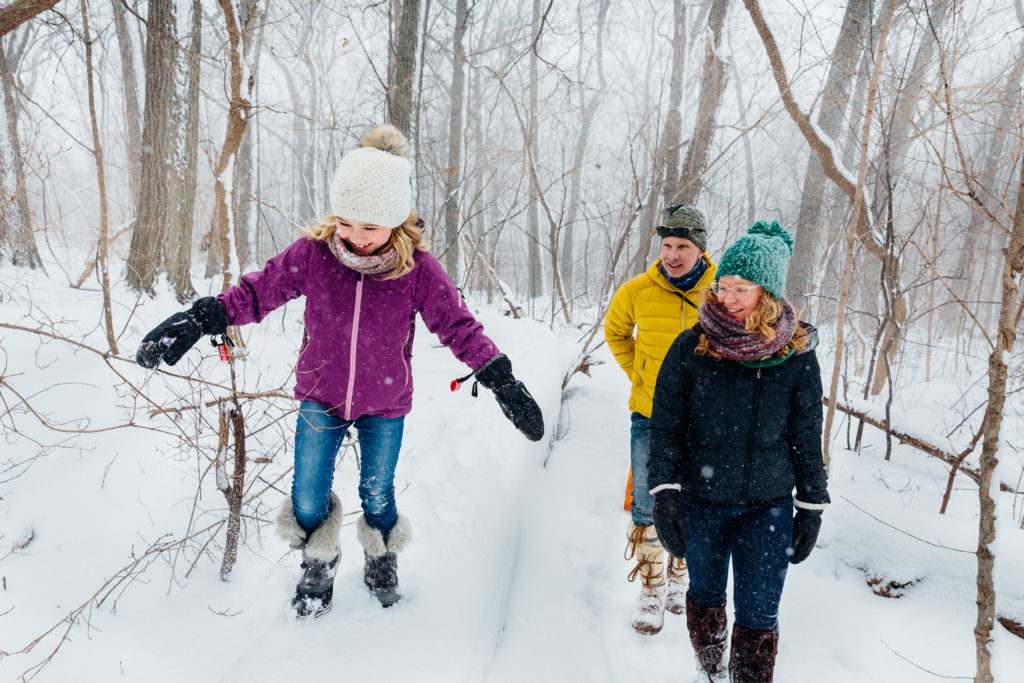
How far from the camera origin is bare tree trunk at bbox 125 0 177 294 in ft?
19.5

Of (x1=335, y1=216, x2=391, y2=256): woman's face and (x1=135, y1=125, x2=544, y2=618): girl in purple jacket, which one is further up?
(x1=335, y1=216, x2=391, y2=256): woman's face

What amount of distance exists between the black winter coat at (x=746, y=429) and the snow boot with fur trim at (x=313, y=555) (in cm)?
Answer: 128

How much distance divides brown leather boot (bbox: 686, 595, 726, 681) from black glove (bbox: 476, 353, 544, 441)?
2.96ft

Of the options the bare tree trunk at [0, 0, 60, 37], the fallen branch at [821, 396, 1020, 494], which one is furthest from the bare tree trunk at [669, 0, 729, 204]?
the bare tree trunk at [0, 0, 60, 37]

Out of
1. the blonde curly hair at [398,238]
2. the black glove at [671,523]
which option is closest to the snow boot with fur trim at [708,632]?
the black glove at [671,523]

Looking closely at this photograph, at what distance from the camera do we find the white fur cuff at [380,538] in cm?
212

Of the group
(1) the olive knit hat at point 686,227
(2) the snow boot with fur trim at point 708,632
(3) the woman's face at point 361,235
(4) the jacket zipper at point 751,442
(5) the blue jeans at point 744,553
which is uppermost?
(1) the olive knit hat at point 686,227

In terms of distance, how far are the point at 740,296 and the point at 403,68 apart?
5.21 metres

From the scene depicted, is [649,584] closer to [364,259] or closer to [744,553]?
[744,553]

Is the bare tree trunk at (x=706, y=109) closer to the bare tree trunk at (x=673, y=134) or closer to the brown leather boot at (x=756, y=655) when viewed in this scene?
the bare tree trunk at (x=673, y=134)

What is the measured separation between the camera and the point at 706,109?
5.09 meters

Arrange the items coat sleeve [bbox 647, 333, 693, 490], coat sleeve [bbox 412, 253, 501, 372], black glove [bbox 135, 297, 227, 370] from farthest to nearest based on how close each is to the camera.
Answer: coat sleeve [bbox 412, 253, 501, 372], coat sleeve [bbox 647, 333, 693, 490], black glove [bbox 135, 297, 227, 370]

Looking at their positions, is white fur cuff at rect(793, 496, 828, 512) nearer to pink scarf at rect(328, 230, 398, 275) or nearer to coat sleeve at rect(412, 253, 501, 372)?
coat sleeve at rect(412, 253, 501, 372)

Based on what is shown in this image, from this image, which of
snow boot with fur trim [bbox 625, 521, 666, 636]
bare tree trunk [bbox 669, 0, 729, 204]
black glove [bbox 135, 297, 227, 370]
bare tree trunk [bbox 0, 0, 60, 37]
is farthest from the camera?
bare tree trunk [bbox 669, 0, 729, 204]
